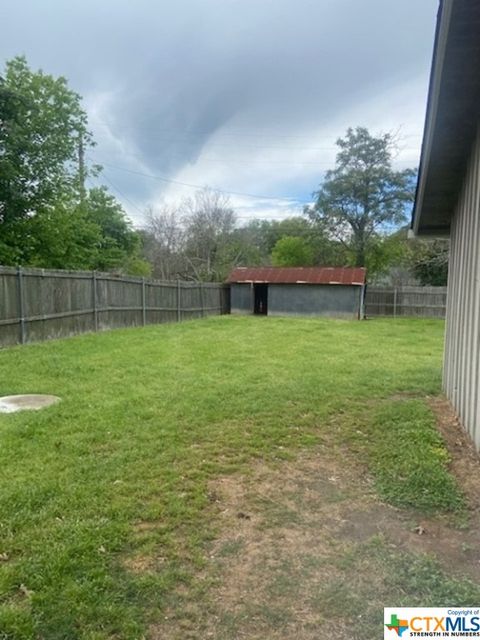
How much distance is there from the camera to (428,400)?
5672 mm

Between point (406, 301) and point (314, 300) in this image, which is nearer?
point (314, 300)

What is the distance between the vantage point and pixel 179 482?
321 cm

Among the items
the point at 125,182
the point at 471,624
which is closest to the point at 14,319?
the point at 471,624

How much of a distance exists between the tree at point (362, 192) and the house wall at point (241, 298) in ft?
30.1

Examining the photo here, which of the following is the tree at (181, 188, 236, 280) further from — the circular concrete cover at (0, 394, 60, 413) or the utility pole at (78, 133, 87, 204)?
the circular concrete cover at (0, 394, 60, 413)

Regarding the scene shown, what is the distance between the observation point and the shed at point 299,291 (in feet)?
68.8

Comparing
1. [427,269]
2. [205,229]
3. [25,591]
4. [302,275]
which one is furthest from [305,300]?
[25,591]

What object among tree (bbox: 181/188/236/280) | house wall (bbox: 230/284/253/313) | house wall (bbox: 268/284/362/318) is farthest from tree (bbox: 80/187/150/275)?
house wall (bbox: 268/284/362/318)

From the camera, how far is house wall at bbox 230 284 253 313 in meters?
22.6

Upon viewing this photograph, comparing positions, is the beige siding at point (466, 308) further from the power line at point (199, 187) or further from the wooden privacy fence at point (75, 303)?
the power line at point (199, 187)

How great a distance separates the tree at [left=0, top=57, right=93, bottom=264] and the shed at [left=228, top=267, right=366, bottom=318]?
9088 millimetres

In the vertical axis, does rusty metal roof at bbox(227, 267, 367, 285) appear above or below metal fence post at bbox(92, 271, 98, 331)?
above

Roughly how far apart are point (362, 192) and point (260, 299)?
398 inches

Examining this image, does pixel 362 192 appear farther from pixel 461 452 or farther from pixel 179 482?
pixel 179 482
